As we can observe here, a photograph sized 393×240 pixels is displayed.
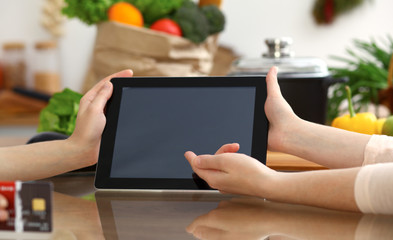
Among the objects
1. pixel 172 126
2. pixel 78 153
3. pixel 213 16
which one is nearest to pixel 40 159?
pixel 78 153

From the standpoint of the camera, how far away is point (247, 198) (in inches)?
31.5

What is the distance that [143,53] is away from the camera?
187 cm

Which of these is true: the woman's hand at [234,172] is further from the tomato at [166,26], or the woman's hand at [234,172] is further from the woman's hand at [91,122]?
the tomato at [166,26]

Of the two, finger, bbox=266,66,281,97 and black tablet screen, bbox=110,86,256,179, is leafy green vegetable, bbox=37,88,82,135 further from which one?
finger, bbox=266,66,281,97

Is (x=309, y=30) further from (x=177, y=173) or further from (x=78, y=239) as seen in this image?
(x=78, y=239)

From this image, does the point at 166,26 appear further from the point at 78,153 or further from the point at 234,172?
the point at 234,172

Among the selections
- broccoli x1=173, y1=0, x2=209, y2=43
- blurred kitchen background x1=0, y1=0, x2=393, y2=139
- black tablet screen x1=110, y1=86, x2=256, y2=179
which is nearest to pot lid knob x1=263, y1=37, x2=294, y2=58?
A: broccoli x1=173, y1=0, x2=209, y2=43

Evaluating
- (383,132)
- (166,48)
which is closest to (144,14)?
(166,48)

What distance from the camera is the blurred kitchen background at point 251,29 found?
3299 mm

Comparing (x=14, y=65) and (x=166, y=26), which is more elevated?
(x=166, y=26)

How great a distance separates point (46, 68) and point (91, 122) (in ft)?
7.53

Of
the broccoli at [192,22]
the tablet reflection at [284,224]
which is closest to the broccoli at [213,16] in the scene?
the broccoli at [192,22]

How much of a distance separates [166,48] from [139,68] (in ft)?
0.33

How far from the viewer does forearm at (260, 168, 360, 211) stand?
675 millimetres
